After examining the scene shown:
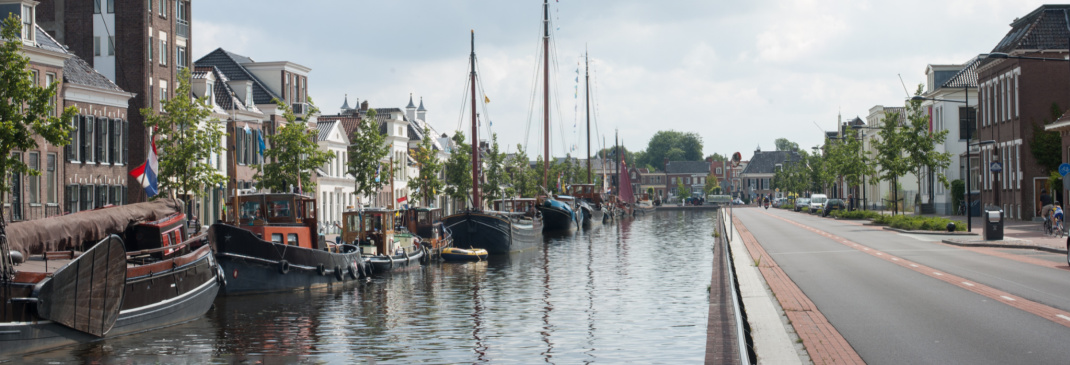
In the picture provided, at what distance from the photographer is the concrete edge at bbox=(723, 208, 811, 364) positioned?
13.1 m

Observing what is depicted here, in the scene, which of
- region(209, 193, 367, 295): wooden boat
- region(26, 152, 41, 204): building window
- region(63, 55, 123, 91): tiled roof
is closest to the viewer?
region(209, 193, 367, 295): wooden boat

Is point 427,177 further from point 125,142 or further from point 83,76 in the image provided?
point 83,76

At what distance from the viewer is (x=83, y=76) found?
4512 cm

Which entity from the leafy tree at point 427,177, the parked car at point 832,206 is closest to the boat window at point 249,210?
the leafy tree at point 427,177

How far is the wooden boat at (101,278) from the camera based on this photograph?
59.5ft

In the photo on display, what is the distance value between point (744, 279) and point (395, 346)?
867 cm

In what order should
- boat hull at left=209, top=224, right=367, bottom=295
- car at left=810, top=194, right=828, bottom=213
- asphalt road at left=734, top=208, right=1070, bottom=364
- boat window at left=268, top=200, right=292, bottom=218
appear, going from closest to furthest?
asphalt road at left=734, top=208, right=1070, bottom=364 < boat hull at left=209, top=224, right=367, bottom=295 < boat window at left=268, top=200, right=292, bottom=218 < car at left=810, top=194, right=828, bottom=213

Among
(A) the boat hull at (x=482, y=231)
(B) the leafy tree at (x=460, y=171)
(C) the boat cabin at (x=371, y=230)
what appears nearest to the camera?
(C) the boat cabin at (x=371, y=230)

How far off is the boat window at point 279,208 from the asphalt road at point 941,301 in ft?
51.0

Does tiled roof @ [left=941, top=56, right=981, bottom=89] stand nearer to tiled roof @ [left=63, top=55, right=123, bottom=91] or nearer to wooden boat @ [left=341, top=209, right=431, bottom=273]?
wooden boat @ [left=341, top=209, right=431, bottom=273]

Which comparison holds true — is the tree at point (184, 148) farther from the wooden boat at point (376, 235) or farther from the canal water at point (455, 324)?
the canal water at point (455, 324)

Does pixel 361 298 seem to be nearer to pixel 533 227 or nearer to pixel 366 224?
pixel 366 224

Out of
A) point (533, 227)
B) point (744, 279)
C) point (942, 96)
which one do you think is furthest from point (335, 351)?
point (942, 96)

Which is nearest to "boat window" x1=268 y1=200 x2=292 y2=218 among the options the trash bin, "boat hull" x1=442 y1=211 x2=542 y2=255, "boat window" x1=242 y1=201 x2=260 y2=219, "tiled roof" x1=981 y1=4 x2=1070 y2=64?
"boat window" x1=242 y1=201 x2=260 y2=219
